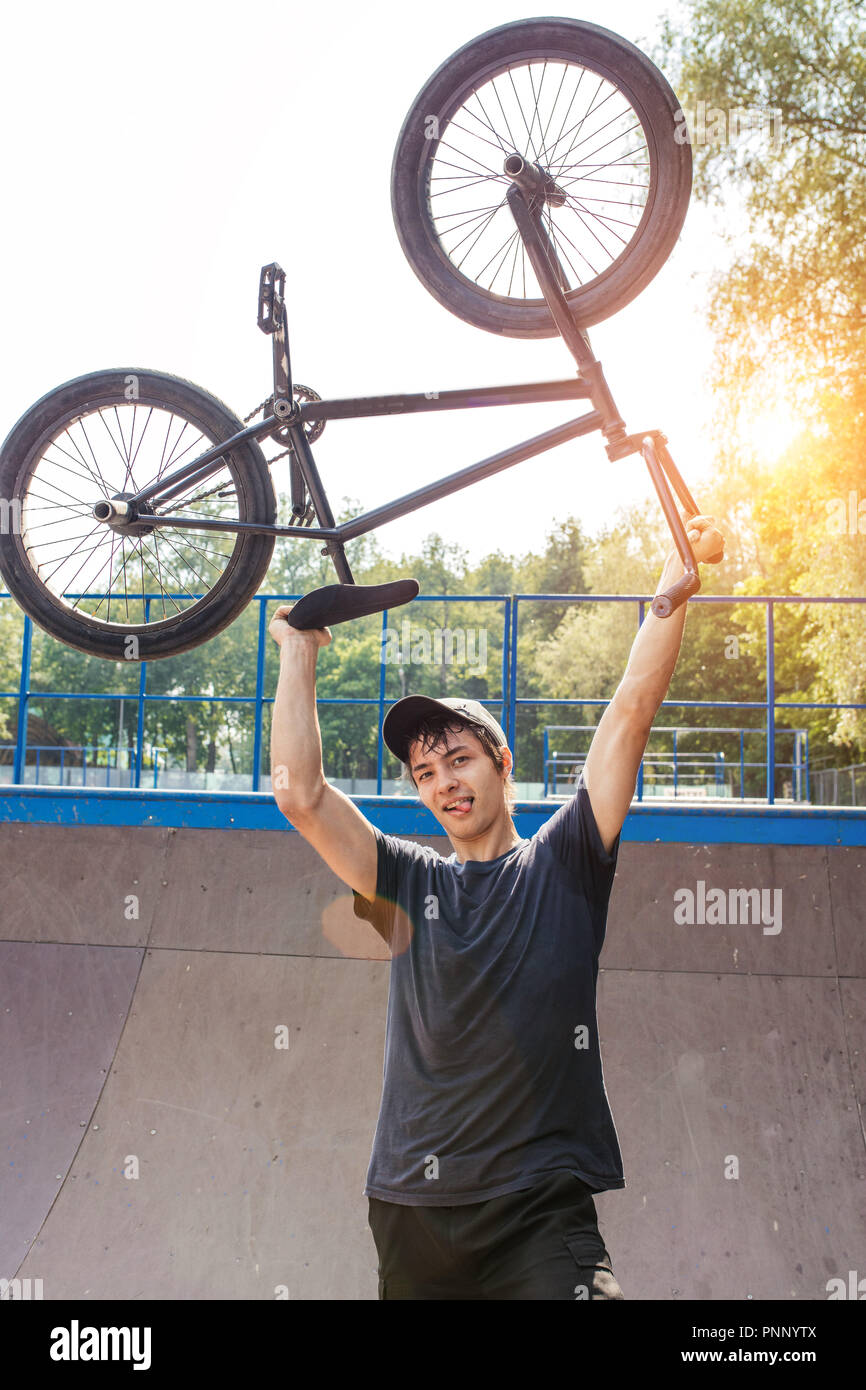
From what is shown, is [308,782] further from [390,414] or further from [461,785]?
[390,414]

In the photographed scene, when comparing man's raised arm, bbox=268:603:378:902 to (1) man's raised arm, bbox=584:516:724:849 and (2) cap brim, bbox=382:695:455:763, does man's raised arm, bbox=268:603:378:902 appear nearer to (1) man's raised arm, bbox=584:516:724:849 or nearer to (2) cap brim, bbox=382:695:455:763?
(2) cap brim, bbox=382:695:455:763

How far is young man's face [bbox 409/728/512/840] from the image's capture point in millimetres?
2389

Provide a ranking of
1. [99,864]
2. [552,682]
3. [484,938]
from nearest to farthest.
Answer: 1. [484,938]
2. [99,864]
3. [552,682]

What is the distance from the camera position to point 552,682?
39.4 m

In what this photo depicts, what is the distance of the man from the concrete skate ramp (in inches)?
114

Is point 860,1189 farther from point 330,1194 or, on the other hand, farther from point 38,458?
point 38,458

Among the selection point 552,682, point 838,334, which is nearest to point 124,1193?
point 838,334

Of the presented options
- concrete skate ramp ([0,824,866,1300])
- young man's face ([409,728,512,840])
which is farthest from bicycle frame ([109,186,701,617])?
concrete skate ramp ([0,824,866,1300])

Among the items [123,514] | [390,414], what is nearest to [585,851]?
[390,414]

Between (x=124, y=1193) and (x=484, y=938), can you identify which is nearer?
(x=484, y=938)

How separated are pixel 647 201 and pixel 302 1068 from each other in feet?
13.9

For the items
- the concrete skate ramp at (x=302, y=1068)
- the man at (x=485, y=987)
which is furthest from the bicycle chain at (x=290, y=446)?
the concrete skate ramp at (x=302, y=1068)
